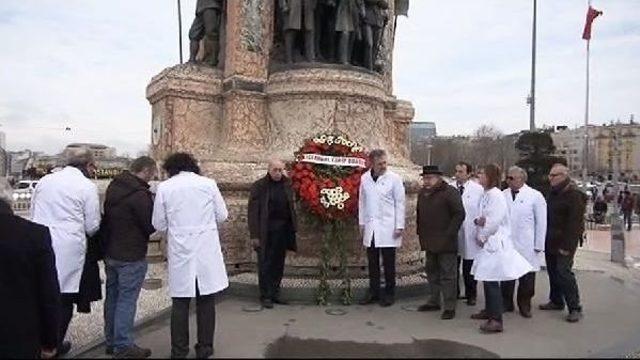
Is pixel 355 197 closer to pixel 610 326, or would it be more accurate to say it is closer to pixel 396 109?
pixel 610 326

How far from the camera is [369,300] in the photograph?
7.16 metres

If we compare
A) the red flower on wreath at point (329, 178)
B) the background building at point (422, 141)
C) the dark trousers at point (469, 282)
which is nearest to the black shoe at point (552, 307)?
the dark trousers at point (469, 282)

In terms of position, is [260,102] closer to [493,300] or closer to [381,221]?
[381,221]

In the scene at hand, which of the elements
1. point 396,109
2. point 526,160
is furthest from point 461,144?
point 396,109

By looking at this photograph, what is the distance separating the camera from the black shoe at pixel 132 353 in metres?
5.01

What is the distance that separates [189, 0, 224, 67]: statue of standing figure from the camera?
9703 millimetres

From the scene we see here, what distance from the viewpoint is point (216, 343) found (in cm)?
536

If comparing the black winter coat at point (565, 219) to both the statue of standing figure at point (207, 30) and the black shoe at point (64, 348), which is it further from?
the statue of standing figure at point (207, 30)

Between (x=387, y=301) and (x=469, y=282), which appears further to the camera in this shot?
(x=469, y=282)

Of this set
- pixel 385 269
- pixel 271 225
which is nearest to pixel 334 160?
pixel 271 225

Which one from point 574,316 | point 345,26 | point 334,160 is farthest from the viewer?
point 345,26

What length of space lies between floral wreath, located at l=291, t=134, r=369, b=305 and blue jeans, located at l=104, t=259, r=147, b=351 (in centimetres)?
252

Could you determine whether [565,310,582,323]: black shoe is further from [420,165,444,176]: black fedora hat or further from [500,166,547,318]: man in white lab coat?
[420,165,444,176]: black fedora hat

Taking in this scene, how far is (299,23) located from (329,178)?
9.43 feet
